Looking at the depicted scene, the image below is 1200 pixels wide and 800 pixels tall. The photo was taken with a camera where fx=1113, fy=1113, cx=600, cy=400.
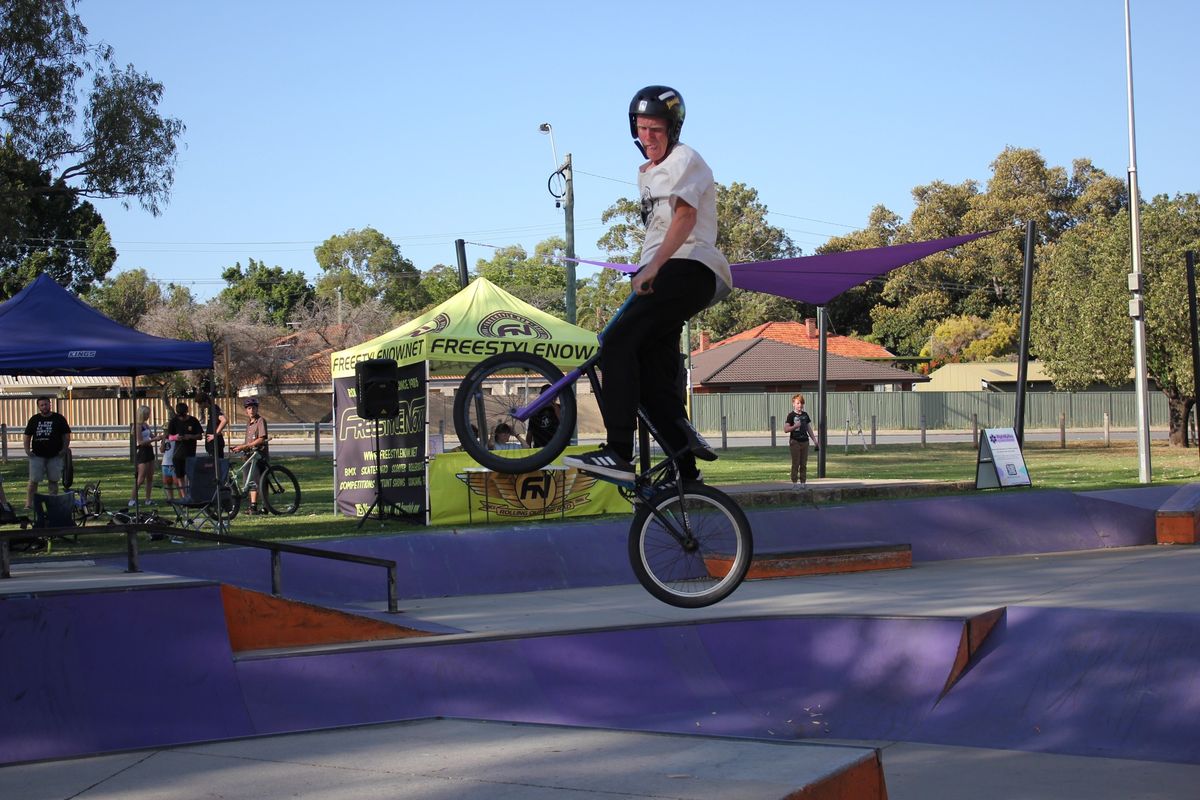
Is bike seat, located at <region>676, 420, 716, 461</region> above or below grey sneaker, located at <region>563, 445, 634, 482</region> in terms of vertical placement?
above

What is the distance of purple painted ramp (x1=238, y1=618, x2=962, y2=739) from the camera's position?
7.19 meters

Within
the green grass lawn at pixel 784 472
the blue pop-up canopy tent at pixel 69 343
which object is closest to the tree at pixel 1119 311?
the green grass lawn at pixel 784 472

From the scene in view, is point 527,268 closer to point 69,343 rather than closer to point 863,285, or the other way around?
point 863,285

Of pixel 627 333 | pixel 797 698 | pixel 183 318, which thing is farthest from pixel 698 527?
pixel 183 318

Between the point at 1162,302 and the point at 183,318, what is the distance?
46.0m

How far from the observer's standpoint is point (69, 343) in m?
13.4

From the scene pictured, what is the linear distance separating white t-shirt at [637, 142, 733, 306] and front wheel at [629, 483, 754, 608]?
114 cm

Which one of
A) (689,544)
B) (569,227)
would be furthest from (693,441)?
(569,227)

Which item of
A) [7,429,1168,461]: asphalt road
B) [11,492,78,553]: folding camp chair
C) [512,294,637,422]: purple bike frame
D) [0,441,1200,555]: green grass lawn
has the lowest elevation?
[0,441,1200,555]: green grass lawn

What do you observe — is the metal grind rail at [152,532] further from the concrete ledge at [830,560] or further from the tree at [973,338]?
the tree at [973,338]

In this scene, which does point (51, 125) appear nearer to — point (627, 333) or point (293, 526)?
point (293, 526)

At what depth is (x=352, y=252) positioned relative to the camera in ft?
306

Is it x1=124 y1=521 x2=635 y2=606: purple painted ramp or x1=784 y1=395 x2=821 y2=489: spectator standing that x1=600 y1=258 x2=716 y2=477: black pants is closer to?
x1=124 y1=521 x2=635 y2=606: purple painted ramp

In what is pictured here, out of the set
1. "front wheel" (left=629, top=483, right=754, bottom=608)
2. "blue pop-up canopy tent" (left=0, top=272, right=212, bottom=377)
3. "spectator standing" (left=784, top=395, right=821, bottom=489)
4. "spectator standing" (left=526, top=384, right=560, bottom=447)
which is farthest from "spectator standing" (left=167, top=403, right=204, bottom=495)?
"front wheel" (left=629, top=483, right=754, bottom=608)
